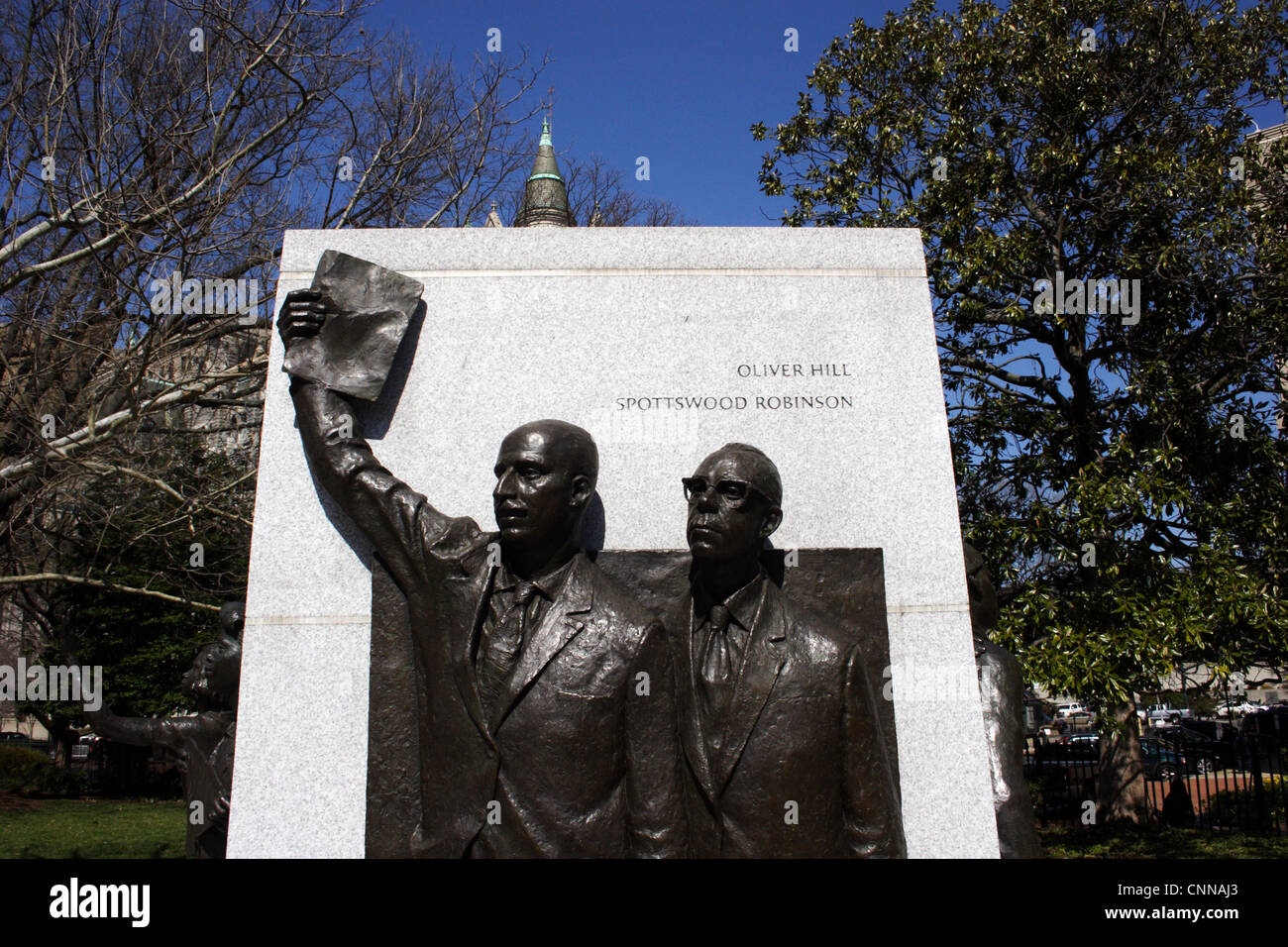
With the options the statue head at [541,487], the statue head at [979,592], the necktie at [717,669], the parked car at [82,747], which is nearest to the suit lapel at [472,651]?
the statue head at [541,487]

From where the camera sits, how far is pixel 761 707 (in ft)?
11.1

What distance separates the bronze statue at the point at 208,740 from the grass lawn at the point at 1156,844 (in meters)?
10.0

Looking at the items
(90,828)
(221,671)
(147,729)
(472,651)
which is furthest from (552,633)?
(90,828)

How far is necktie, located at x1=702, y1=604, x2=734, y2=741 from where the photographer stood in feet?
11.2

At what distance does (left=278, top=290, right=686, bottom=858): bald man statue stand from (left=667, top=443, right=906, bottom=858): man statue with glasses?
6.2 inches

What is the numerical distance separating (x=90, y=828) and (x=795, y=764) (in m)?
17.7

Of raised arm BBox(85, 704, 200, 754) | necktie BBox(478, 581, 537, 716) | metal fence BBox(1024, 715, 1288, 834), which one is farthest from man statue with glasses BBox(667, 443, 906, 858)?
metal fence BBox(1024, 715, 1288, 834)

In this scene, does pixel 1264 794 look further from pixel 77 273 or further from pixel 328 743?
pixel 77 273

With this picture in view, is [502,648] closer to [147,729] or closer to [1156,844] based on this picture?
[147,729]

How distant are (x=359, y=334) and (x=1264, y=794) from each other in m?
16.0

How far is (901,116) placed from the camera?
12.2m

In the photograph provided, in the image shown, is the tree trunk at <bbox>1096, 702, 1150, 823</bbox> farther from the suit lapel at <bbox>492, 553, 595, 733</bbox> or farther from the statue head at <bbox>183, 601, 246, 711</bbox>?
the suit lapel at <bbox>492, 553, 595, 733</bbox>

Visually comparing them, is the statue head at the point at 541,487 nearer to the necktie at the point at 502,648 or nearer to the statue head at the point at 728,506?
the necktie at the point at 502,648
